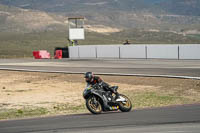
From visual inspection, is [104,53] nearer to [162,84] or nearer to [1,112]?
[162,84]

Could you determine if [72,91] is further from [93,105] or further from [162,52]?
[162,52]

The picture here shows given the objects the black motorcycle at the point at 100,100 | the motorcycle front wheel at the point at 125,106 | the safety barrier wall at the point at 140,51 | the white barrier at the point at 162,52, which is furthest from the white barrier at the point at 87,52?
the black motorcycle at the point at 100,100

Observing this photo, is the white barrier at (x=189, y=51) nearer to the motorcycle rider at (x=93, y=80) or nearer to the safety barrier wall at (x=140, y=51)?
the safety barrier wall at (x=140, y=51)

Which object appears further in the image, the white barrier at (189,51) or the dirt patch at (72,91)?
the white barrier at (189,51)

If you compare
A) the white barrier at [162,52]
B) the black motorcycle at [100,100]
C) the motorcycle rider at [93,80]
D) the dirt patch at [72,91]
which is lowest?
the dirt patch at [72,91]

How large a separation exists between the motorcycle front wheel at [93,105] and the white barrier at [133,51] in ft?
113

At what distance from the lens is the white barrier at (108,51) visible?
174ft

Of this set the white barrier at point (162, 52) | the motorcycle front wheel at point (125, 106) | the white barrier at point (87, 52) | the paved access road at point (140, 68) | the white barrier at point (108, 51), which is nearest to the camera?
the motorcycle front wheel at point (125, 106)

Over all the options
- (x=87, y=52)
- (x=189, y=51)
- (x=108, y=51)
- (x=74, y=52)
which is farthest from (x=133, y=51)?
(x=74, y=52)

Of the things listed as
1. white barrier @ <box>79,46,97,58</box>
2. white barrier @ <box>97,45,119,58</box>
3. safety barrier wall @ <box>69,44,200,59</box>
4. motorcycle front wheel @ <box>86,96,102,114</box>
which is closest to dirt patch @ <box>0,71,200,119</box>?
motorcycle front wheel @ <box>86,96,102,114</box>

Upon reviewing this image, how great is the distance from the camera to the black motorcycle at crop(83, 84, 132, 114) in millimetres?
14859

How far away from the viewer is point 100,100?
49.3 feet

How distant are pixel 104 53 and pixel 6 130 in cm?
4213

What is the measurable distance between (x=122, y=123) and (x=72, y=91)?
11.9 m
